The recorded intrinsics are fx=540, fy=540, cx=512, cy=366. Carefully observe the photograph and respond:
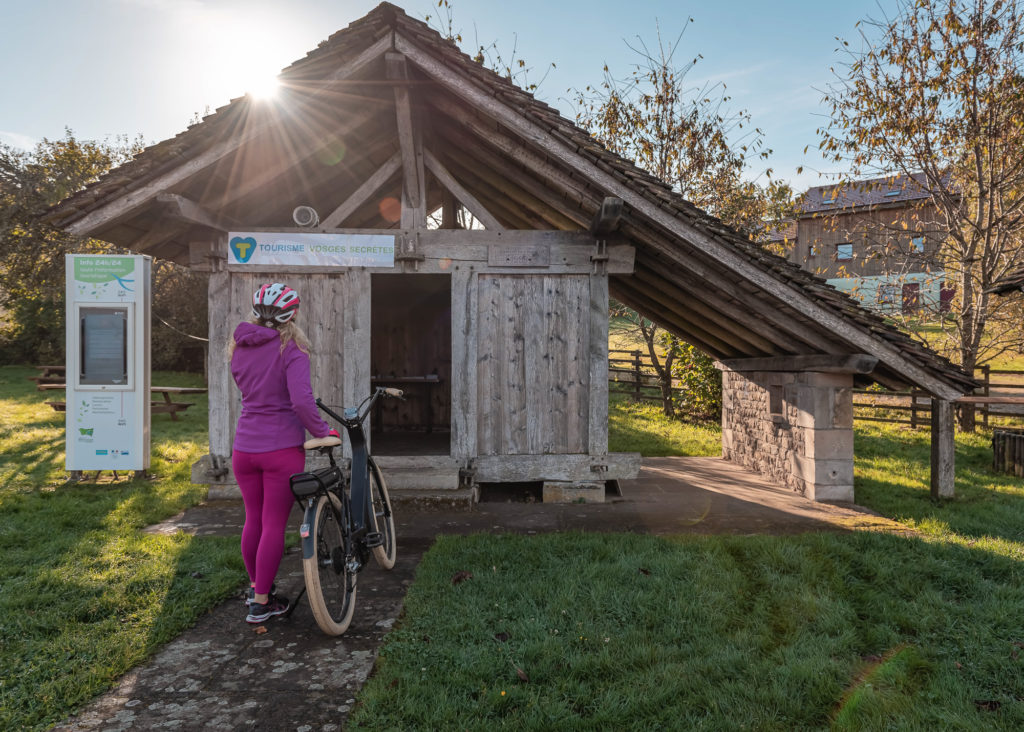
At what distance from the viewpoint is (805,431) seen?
6.62 meters

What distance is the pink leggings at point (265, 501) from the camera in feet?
10.2

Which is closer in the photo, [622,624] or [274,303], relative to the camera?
[274,303]

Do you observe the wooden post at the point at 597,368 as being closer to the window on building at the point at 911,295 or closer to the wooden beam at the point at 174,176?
the wooden beam at the point at 174,176

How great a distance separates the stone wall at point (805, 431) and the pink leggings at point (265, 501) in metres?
5.88

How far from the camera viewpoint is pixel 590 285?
20.9ft

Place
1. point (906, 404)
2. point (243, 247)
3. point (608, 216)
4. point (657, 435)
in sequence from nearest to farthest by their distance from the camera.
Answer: point (608, 216) → point (243, 247) → point (657, 435) → point (906, 404)

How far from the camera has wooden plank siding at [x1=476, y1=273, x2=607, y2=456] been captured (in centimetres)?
636

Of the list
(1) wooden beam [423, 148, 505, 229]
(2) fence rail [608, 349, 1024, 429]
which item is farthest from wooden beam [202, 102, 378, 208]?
(2) fence rail [608, 349, 1024, 429]

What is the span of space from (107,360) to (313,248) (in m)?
3.34

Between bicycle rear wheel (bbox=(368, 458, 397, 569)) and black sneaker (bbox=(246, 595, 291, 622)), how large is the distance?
81 cm

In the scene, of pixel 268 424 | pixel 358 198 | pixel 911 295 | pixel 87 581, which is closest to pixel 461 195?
pixel 358 198

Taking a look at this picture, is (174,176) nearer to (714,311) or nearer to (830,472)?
(714,311)

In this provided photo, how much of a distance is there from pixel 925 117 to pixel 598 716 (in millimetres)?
12411

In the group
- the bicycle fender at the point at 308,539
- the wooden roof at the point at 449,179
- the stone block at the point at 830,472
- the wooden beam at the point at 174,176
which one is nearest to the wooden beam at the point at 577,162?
the wooden roof at the point at 449,179
